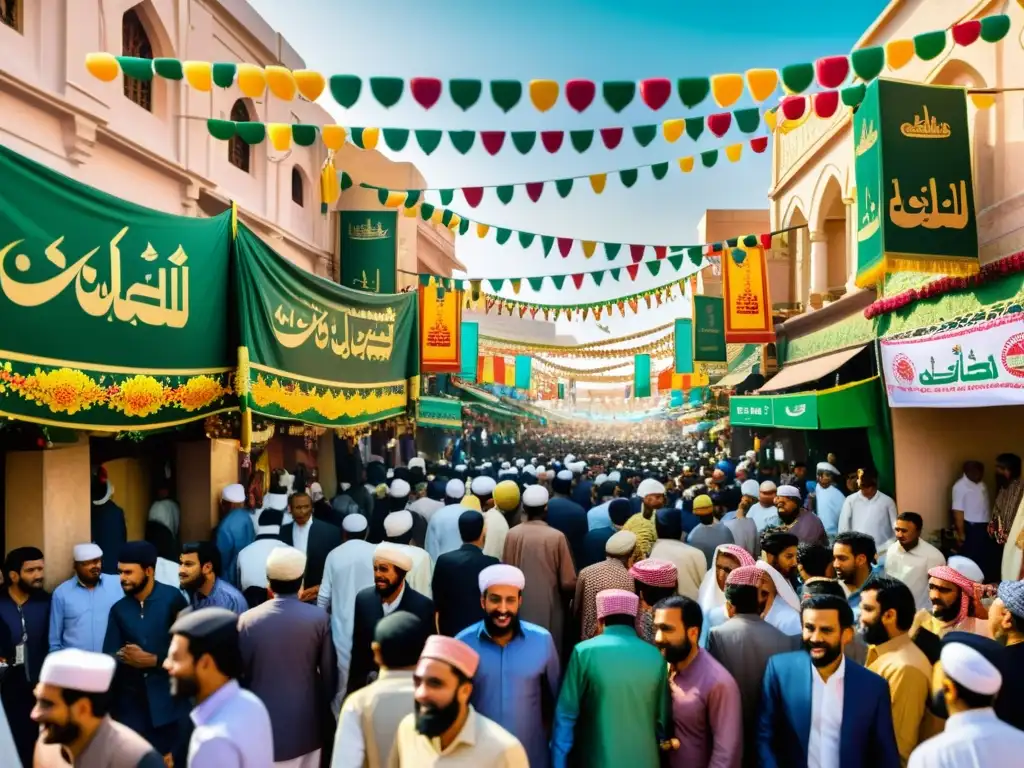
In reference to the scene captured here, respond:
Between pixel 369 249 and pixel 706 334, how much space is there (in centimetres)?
729

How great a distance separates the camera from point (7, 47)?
22.6ft

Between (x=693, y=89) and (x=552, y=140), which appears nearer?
(x=693, y=89)

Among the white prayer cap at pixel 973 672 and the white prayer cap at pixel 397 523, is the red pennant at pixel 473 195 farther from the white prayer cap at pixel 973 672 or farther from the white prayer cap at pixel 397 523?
the white prayer cap at pixel 973 672

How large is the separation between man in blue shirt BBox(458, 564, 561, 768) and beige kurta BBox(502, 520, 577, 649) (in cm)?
185

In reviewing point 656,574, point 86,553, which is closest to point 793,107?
point 656,574

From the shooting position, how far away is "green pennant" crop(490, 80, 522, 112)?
18.9ft

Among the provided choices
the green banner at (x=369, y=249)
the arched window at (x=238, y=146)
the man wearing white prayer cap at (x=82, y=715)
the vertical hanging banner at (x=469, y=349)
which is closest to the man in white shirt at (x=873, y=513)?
the man wearing white prayer cap at (x=82, y=715)

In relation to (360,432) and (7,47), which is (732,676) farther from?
(7,47)

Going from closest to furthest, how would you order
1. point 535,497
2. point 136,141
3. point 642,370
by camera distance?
point 535,497 < point 136,141 < point 642,370

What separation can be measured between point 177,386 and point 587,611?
3.13m

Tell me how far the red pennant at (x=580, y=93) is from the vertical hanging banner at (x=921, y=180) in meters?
3.02

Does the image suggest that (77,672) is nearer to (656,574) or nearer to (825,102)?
(656,574)

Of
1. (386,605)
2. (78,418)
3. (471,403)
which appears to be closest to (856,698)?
(386,605)

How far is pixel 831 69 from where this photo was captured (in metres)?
5.75
